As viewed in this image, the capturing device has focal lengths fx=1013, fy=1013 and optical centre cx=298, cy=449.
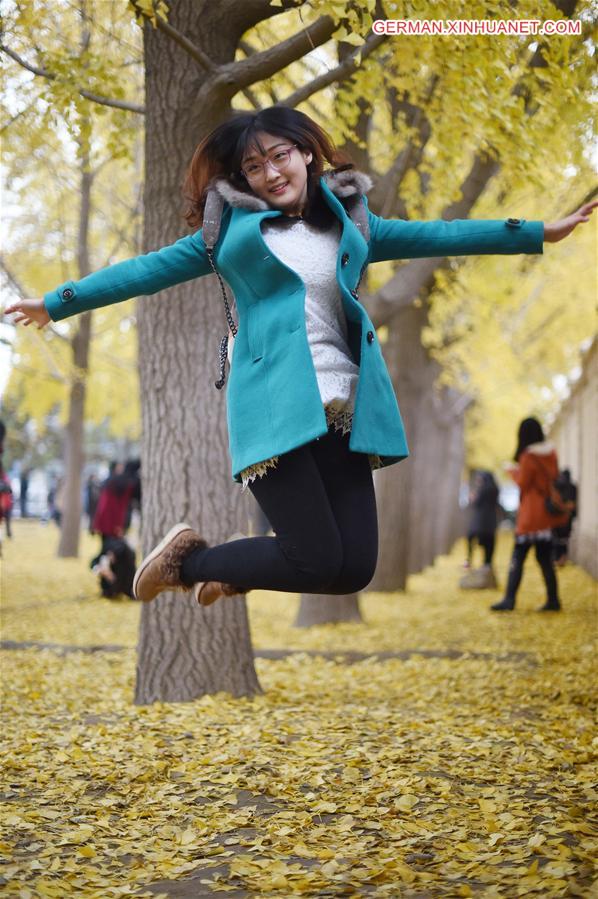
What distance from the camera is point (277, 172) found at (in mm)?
3605

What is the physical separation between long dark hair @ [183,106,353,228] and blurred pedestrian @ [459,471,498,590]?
41.0 ft

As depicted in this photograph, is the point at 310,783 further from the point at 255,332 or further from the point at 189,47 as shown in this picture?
the point at 189,47

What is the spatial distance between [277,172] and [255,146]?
123 millimetres

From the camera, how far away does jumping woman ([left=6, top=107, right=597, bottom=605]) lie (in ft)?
11.5

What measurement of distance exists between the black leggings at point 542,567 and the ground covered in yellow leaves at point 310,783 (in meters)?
4.18

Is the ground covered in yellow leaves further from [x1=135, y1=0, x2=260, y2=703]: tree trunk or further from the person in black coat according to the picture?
the person in black coat

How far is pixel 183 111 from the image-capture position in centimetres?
552

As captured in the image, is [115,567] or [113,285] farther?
[115,567]

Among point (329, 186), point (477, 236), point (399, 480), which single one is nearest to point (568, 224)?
point (477, 236)

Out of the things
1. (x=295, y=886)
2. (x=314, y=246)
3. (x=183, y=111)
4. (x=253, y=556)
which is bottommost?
(x=295, y=886)

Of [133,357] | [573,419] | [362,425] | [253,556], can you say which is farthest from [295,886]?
[133,357]

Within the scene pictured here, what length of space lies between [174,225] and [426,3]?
1775mm

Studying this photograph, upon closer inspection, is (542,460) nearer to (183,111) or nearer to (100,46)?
(100,46)

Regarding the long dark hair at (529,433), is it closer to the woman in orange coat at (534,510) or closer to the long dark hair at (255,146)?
the woman in orange coat at (534,510)
